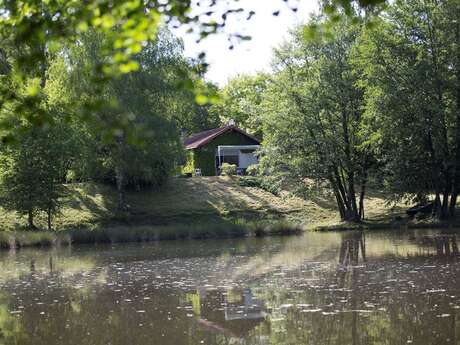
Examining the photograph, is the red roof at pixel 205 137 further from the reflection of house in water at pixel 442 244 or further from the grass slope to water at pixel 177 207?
the reflection of house in water at pixel 442 244

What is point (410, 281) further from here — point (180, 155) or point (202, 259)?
point (180, 155)

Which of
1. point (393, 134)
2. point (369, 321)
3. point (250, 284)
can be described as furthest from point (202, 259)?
point (393, 134)

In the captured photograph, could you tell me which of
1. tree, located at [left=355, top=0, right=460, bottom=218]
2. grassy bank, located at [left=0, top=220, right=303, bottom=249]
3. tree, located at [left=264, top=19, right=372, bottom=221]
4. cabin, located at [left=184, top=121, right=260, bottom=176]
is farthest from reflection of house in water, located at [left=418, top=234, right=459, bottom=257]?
cabin, located at [left=184, top=121, right=260, bottom=176]

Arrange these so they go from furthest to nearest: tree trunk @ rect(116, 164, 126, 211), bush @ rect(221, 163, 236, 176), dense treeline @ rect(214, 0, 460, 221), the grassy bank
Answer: bush @ rect(221, 163, 236, 176), tree trunk @ rect(116, 164, 126, 211), dense treeline @ rect(214, 0, 460, 221), the grassy bank

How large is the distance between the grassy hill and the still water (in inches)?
506

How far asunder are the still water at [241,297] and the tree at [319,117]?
41.2ft

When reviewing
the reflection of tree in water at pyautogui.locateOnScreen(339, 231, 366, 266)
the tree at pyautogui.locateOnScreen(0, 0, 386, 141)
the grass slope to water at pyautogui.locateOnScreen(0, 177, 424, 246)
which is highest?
the tree at pyautogui.locateOnScreen(0, 0, 386, 141)

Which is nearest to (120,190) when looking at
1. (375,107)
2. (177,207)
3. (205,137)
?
(177,207)

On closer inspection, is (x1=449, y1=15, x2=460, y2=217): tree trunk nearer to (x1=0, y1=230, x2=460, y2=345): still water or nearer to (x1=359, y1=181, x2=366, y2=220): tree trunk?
(x1=359, y1=181, x2=366, y2=220): tree trunk

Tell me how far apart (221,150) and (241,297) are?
42941 millimetres

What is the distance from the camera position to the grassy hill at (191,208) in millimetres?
38219

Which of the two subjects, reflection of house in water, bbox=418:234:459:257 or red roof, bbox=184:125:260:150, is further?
red roof, bbox=184:125:260:150

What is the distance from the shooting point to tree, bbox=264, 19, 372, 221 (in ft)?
120

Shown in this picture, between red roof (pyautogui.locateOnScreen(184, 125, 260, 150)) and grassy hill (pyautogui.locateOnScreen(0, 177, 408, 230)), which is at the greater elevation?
red roof (pyautogui.locateOnScreen(184, 125, 260, 150))
